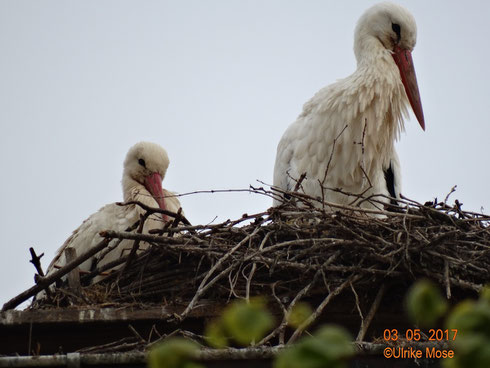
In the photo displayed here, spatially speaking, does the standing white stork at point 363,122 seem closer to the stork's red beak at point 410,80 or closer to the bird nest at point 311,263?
the stork's red beak at point 410,80

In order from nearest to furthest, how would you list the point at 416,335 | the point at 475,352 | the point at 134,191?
the point at 475,352 → the point at 416,335 → the point at 134,191

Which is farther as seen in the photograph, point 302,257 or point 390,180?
point 390,180

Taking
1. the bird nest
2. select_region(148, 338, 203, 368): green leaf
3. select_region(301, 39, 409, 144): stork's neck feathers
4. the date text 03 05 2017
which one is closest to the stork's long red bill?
select_region(301, 39, 409, 144): stork's neck feathers

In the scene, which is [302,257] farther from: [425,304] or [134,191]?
[425,304]

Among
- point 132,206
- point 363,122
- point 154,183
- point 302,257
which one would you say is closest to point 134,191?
point 154,183

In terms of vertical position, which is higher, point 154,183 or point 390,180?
point 154,183

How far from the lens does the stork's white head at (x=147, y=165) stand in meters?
4.43

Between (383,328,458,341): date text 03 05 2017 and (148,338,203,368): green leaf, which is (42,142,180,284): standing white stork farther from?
(148,338,203,368): green leaf

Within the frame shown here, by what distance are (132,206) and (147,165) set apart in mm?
601

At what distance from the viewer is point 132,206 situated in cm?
388

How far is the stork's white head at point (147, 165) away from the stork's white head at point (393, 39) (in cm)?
130

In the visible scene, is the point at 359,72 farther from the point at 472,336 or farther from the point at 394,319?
the point at 472,336

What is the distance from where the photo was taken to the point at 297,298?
2.39 m

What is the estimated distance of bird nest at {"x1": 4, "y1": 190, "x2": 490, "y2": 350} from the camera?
2.43 m
